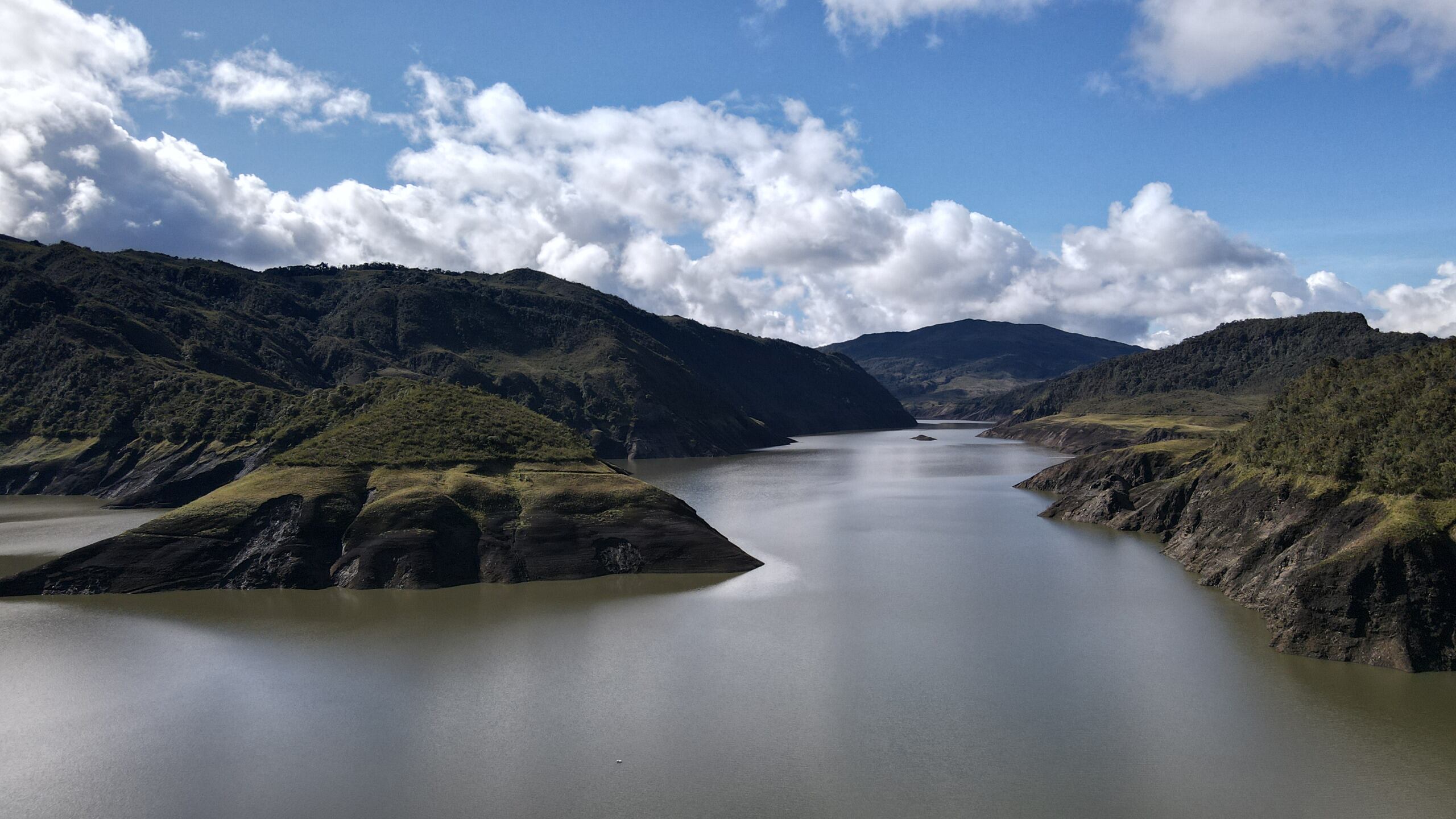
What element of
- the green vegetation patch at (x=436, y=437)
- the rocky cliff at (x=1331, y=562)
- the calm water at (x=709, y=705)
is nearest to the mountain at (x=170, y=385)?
the green vegetation patch at (x=436, y=437)

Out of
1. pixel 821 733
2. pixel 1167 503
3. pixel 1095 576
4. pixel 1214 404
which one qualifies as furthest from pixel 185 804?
pixel 1214 404

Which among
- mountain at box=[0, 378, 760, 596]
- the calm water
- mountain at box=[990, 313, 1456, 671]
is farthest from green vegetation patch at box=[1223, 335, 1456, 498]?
mountain at box=[0, 378, 760, 596]

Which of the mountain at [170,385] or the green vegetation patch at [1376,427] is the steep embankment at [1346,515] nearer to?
A: the green vegetation patch at [1376,427]

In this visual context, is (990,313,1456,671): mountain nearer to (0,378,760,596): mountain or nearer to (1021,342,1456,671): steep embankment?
(1021,342,1456,671): steep embankment

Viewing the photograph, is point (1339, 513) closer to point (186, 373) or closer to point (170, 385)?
point (170, 385)

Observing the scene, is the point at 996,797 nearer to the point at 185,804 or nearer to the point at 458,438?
the point at 185,804

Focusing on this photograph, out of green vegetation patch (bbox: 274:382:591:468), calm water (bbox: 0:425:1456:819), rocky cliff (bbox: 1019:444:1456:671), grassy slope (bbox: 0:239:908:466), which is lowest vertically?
calm water (bbox: 0:425:1456:819)

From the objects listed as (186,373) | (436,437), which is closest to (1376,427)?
(436,437)
